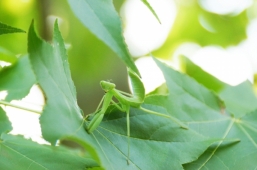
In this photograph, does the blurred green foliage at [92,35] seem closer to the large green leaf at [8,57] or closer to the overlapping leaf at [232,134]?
the large green leaf at [8,57]

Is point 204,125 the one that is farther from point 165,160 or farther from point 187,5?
point 187,5

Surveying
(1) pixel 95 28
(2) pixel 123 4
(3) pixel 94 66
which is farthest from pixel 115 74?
(1) pixel 95 28

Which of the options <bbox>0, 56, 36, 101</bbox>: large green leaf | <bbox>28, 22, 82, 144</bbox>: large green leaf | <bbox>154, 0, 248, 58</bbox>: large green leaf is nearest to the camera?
<bbox>28, 22, 82, 144</bbox>: large green leaf

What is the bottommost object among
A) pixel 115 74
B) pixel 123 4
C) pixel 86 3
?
pixel 115 74

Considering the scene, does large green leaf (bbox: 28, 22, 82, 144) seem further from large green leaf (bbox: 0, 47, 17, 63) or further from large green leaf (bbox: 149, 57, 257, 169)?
large green leaf (bbox: 0, 47, 17, 63)

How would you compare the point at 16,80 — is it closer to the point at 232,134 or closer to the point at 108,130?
the point at 108,130

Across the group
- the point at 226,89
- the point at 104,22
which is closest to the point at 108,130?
the point at 104,22

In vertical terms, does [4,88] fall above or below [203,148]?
above

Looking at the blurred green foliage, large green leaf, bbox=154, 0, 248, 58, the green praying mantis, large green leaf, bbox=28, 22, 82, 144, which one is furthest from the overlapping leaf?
large green leaf, bbox=154, 0, 248, 58
